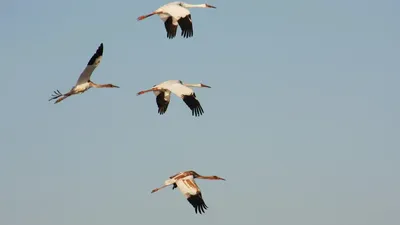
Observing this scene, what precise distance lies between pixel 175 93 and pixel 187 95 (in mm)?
741

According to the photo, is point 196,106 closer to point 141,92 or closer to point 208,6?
point 141,92

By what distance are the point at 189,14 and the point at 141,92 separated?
4.34 m

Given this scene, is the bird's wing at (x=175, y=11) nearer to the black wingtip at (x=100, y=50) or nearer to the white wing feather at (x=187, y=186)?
the black wingtip at (x=100, y=50)

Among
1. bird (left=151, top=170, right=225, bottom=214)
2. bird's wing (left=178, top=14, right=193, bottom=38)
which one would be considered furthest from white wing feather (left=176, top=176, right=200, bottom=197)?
bird's wing (left=178, top=14, right=193, bottom=38)

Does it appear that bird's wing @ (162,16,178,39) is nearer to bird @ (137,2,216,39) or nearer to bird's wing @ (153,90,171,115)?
bird @ (137,2,216,39)

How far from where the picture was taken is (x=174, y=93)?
62719mm

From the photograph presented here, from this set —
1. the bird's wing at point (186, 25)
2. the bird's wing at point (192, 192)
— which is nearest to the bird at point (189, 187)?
the bird's wing at point (192, 192)

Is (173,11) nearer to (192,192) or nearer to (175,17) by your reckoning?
(175,17)

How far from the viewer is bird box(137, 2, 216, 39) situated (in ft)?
203

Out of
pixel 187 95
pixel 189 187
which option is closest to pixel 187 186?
pixel 189 187

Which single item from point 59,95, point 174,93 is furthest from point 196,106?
point 59,95

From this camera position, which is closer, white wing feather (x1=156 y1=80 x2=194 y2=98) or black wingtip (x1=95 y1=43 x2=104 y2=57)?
black wingtip (x1=95 y1=43 x2=104 y2=57)

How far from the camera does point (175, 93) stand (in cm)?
6266

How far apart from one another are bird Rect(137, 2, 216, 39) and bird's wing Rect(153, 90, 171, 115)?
3506mm
